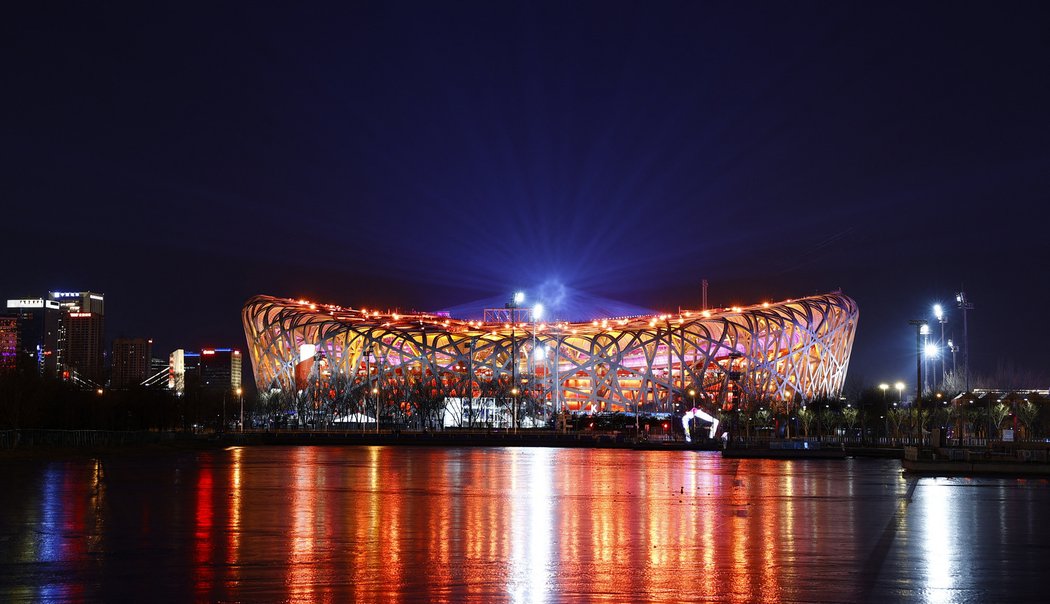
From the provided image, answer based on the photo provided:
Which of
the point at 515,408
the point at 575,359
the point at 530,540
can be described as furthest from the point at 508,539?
the point at 575,359

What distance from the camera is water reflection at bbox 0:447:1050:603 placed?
1216 cm

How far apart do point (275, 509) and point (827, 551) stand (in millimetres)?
10851

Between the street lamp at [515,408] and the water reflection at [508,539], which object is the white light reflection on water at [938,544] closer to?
the water reflection at [508,539]

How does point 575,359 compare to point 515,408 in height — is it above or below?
above

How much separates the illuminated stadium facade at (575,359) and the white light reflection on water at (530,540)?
73498 millimetres

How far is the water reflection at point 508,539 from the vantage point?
12.2 meters

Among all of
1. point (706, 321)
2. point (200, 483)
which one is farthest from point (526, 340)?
point (200, 483)

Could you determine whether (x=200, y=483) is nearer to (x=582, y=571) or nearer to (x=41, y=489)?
(x=41, y=489)

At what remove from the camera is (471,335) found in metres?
113

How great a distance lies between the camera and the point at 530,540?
1634 centimetres

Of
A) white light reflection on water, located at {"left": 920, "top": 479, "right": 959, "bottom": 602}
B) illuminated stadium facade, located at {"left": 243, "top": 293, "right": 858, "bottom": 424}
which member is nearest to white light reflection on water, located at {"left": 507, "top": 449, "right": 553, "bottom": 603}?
white light reflection on water, located at {"left": 920, "top": 479, "right": 959, "bottom": 602}

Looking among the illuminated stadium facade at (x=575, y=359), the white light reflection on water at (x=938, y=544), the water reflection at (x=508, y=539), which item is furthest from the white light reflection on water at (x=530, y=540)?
the illuminated stadium facade at (x=575, y=359)

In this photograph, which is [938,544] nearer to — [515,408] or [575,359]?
[515,408]

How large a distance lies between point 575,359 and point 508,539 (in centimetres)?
9274
